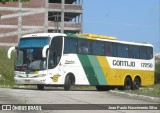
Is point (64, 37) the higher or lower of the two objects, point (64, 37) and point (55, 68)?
the higher

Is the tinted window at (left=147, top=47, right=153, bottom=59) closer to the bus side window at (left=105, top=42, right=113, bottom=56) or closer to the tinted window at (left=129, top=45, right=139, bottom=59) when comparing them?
the tinted window at (left=129, top=45, right=139, bottom=59)

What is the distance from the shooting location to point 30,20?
8469 cm

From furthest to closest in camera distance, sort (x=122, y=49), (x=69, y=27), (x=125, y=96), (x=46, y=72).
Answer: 1. (x=69, y=27)
2. (x=122, y=49)
3. (x=46, y=72)
4. (x=125, y=96)

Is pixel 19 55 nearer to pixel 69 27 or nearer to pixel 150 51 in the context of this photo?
pixel 150 51

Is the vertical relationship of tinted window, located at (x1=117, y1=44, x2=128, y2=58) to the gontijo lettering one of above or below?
above

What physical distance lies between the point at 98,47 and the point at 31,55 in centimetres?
521

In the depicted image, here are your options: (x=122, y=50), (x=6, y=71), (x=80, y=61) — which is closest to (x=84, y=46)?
(x=80, y=61)

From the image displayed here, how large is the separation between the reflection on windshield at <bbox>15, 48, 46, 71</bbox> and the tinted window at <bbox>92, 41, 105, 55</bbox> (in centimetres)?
424

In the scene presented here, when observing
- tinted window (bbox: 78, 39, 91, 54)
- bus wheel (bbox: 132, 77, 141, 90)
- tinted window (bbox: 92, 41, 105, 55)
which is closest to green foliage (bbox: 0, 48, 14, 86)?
bus wheel (bbox: 132, 77, 141, 90)

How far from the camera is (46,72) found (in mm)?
26812

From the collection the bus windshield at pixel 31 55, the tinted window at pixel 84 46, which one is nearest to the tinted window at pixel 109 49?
the tinted window at pixel 84 46

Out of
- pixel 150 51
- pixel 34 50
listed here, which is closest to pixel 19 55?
pixel 34 50

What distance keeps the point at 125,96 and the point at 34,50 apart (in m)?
7.41

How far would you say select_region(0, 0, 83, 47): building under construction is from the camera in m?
83.8
